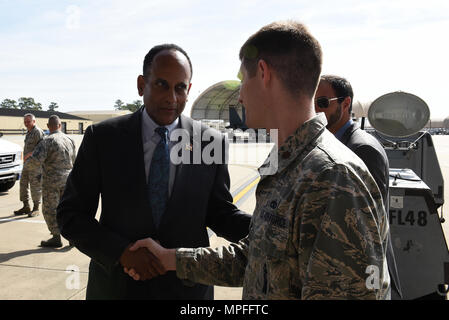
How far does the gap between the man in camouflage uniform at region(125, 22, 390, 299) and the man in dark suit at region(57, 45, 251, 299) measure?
667 millimetres

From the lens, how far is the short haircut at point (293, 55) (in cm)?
119

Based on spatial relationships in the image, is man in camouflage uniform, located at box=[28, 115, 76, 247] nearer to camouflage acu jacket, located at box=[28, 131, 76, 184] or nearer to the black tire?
camouflage acu jacket, located at box=[28, 131, 76, 184]

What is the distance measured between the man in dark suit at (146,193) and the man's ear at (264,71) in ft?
2.59

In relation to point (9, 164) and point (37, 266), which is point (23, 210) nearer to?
point (9, 164)

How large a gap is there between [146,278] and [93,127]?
876 mm

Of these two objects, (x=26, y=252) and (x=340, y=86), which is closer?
(x=340, y=86)

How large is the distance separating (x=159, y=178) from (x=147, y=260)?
449mm

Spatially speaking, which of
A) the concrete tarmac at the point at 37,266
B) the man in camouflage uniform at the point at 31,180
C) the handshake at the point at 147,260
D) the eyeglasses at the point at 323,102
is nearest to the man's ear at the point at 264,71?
the handshake at the point at 147,260

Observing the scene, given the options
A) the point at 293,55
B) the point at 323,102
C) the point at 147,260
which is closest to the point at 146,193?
the point at 147,260

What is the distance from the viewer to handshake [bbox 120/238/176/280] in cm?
164

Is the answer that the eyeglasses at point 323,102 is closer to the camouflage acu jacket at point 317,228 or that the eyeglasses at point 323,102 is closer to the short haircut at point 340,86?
the short haircut at point 340,86

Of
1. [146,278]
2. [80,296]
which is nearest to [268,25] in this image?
[146,278]

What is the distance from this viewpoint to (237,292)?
378cm

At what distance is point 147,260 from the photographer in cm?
164
